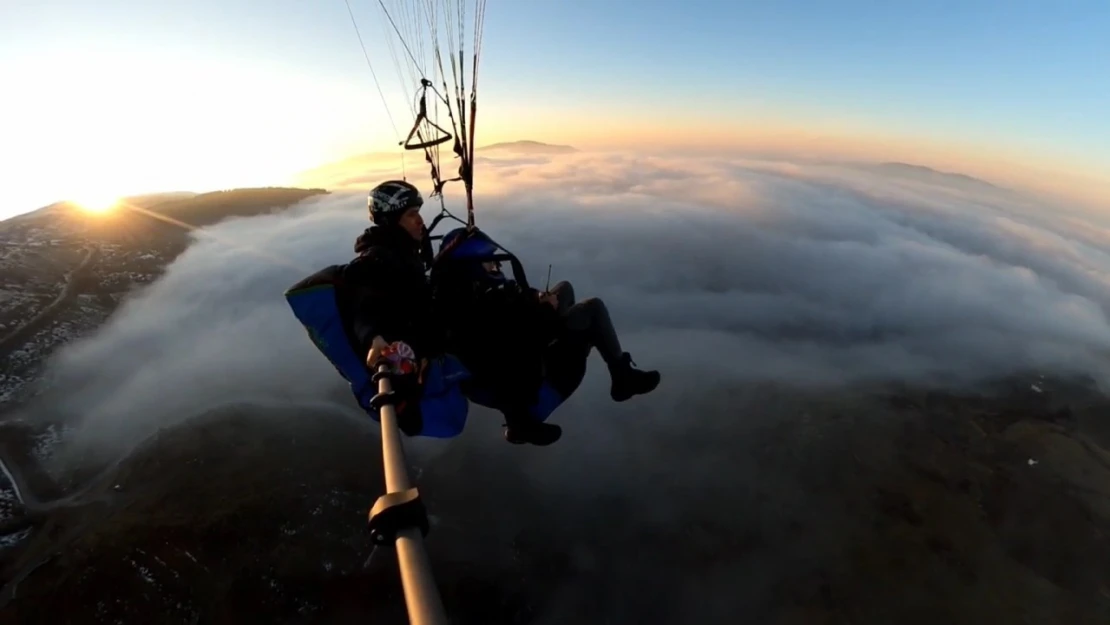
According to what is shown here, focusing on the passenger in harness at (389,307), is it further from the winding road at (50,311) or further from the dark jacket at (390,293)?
the winding road at (50,311)

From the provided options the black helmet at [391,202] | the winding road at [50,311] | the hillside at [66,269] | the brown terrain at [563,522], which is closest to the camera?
the black helmet at [391,202]

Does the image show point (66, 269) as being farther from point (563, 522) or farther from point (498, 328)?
point (498, 328)

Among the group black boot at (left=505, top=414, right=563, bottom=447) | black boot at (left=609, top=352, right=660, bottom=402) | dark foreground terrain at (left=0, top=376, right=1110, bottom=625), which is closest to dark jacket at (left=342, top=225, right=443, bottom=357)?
black boot at (left=505, top=414, right=563, bottom=447)

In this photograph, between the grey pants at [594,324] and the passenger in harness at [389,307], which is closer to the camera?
the passenger in harness at [389,307]

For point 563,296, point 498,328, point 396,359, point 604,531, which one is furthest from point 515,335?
point 604,531

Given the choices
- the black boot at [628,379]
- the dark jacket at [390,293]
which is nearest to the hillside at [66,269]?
the dark jacket at [390,293]

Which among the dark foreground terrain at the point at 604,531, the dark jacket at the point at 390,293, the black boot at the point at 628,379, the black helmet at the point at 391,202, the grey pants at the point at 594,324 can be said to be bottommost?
the dark foreground terrain at the point at 604,531

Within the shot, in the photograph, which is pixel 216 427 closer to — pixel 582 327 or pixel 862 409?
pixel 582 327

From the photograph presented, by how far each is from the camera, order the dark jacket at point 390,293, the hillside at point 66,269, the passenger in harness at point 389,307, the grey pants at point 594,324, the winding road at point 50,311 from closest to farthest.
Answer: the dark jacket at point 390,293
the passenger in harness at point 389,307
the grey pants at point 594,324
the winding road at point 50,311
the hillside at point 66,269
